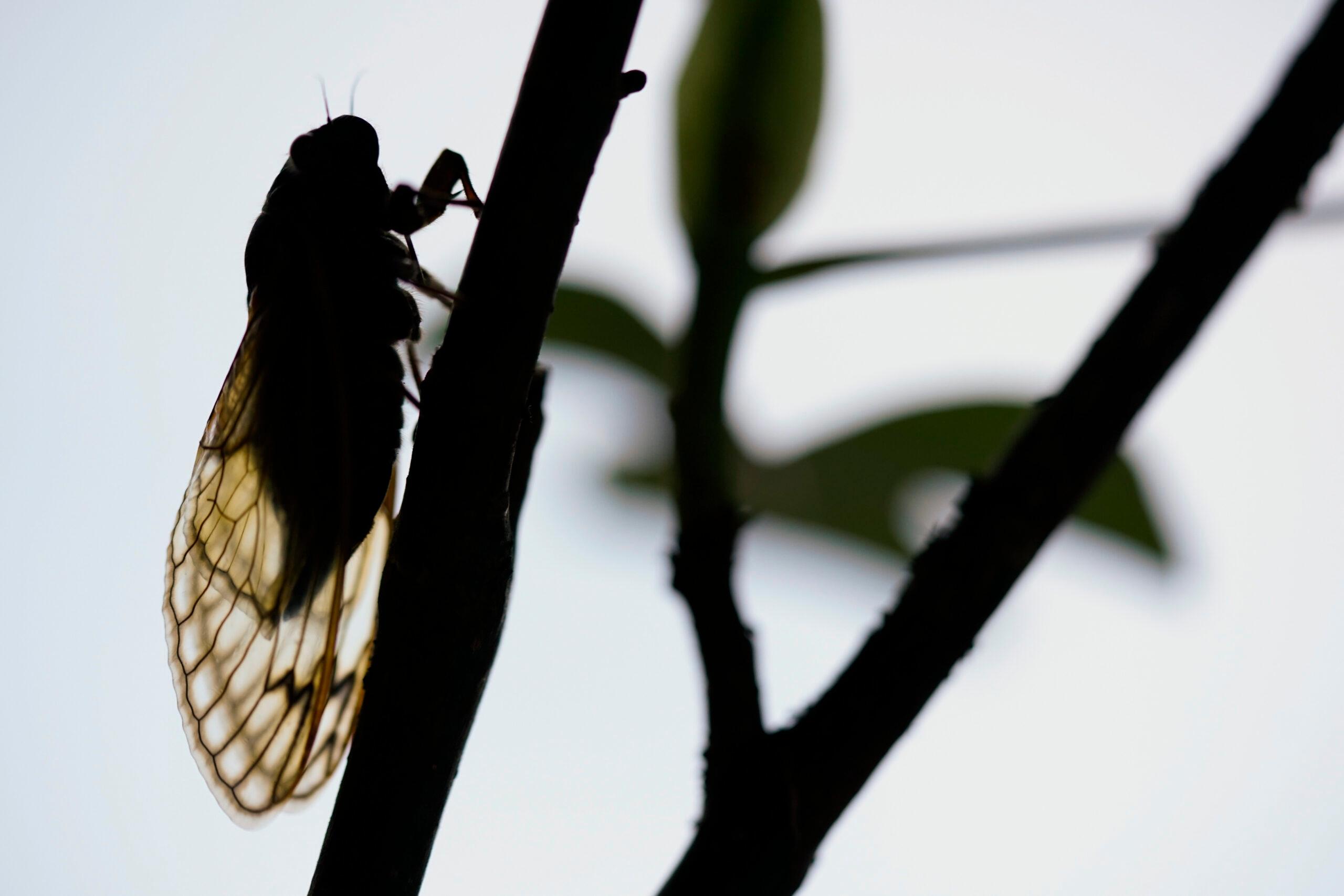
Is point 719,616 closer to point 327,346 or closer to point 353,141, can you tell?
point 327,346

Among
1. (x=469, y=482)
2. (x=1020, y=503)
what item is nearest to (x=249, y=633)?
(x=469, y=482)

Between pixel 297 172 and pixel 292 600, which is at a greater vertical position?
pixel 297 172

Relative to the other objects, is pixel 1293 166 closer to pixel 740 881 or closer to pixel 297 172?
pixel 740 881

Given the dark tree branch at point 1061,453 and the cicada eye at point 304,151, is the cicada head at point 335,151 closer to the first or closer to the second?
the cicada eye at point 304,151

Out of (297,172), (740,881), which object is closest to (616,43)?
(740,881)

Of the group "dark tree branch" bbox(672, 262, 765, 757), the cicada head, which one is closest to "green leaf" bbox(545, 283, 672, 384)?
"dark tree branch" bbox(672, 262, 765, 757)

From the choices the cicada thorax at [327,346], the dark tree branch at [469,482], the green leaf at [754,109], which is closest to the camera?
the dark tree branch at [469,482]

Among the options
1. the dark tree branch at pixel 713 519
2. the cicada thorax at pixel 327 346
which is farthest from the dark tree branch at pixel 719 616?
the cicada thorax at pixel 327 346
